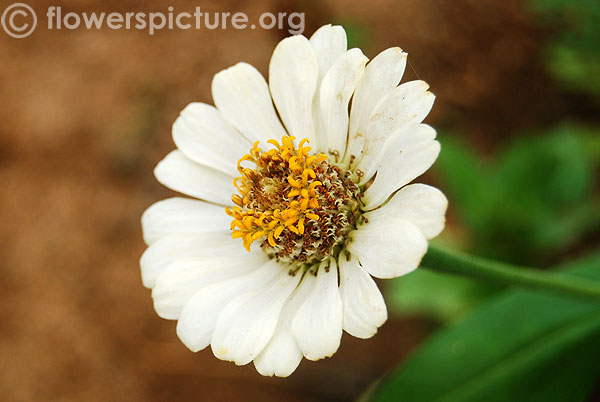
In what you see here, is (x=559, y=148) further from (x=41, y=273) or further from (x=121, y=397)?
(x=41, y=273)

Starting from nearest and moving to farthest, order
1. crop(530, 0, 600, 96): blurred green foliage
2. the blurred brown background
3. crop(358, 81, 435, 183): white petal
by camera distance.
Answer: crop(358, 81, 435, 183): white petal, crop(530, 0, 600, 96): blurred green foliage, the blurred brown background

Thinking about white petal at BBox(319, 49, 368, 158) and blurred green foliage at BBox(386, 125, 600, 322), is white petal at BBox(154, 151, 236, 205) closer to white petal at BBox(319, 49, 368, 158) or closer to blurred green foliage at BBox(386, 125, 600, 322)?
white petal at BBox(319, 49, 368, 158)

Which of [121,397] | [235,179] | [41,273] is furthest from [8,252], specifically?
[235,179]

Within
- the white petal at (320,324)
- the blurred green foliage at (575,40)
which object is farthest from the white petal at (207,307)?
the blurred green foliage at (575,40)

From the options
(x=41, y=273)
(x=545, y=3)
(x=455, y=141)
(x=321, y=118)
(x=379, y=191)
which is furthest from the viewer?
(x=41, y=273)

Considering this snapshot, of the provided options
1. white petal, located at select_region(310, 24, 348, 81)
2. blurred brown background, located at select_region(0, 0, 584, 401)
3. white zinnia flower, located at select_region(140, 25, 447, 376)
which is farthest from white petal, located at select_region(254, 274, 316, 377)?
blurred brown background, located at select_region(0, 0, 584, 401)
